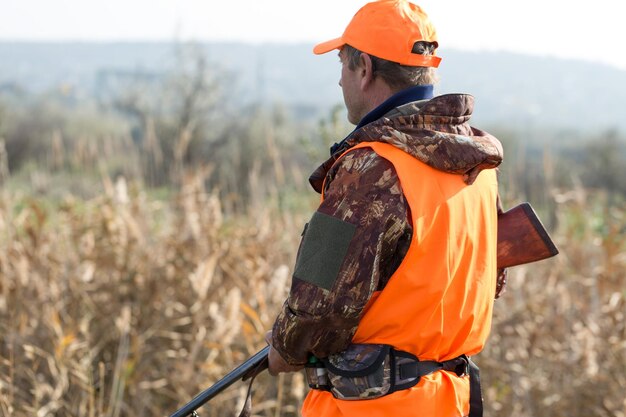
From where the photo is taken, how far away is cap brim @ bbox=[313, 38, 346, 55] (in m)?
2.67

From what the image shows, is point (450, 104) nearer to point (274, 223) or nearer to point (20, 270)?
point (20, 270)

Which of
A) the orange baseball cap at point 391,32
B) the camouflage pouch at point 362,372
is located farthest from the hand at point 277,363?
the orange baseball cap at point 391,32

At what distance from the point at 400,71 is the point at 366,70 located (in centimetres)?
10

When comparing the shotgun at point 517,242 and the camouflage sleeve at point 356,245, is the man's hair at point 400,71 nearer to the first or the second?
the camouflage sleeve at point 356,245

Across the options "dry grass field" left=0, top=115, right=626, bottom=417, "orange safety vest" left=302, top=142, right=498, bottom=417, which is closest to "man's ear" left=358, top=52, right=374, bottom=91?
"orange safety vest" left=302, top=142, right=498, bottom=417

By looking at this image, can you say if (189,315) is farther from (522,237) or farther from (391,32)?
(391,32)

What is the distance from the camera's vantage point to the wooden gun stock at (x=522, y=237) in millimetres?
2914

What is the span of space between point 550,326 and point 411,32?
3.05m

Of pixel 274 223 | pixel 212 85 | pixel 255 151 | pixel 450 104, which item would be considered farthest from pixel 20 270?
pixel 212 85

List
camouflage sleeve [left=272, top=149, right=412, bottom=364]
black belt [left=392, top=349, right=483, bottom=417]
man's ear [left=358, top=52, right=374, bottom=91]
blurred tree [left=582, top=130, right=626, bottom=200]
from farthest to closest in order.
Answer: blurred tree [left=582, top=130, right=626, bottom=200]
man's ear [left=358, top=52, right=374, bottom=91]
black belt [left=392, top=349, right=483, bottom=417]
camouflage sleeve [left=272, top=149, right=412, bottom=364]

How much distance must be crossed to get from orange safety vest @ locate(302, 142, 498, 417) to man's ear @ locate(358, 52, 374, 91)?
260 millimetres

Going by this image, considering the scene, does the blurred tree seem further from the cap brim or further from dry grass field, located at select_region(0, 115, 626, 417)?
the cap brim

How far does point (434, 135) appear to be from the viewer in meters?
2.45

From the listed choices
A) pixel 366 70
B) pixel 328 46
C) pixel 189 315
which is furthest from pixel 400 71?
pixel 189 315
